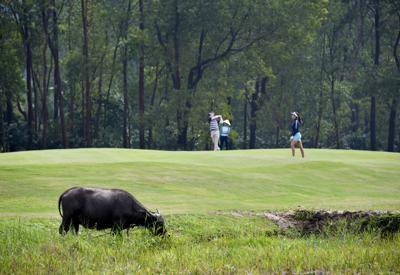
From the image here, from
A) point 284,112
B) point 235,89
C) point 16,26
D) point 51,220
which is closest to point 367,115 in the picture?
point 284,112

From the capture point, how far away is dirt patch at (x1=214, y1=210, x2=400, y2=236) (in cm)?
1748

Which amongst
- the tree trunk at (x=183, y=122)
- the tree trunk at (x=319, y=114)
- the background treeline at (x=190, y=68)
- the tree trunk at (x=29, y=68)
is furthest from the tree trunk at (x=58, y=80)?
the tree trunk at (x=319, y=114)

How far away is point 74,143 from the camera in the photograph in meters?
65.3

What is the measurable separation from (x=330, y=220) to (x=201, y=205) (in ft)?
13.1

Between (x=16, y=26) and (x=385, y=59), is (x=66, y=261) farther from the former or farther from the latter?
(x=385, y=59)

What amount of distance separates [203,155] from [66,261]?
22.8 metres

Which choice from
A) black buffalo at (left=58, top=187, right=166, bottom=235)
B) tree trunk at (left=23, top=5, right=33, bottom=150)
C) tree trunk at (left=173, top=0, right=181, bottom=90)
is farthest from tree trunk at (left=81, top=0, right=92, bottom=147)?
black buffalo at (left=58, top=187, right=166, bottom=235)

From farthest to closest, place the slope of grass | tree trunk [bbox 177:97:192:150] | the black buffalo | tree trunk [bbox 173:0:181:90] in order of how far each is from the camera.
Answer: tree trunk [bbox 177:97:192:150]
tree trunk [bbox 173:0:181:90]
the slope of grass
the black buffalo

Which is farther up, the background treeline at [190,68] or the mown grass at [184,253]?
the background treeline at [190,68]

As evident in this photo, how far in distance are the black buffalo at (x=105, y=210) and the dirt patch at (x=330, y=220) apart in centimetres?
379

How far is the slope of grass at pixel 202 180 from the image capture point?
22797mm

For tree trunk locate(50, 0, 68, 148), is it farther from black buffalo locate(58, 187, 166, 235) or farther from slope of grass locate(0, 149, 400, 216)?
black buffalo locate(58, 187, 166, 235)

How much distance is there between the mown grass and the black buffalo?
0.29m

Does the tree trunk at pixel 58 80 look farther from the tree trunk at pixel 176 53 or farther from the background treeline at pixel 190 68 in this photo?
the tree trunk at pixel 176 53
